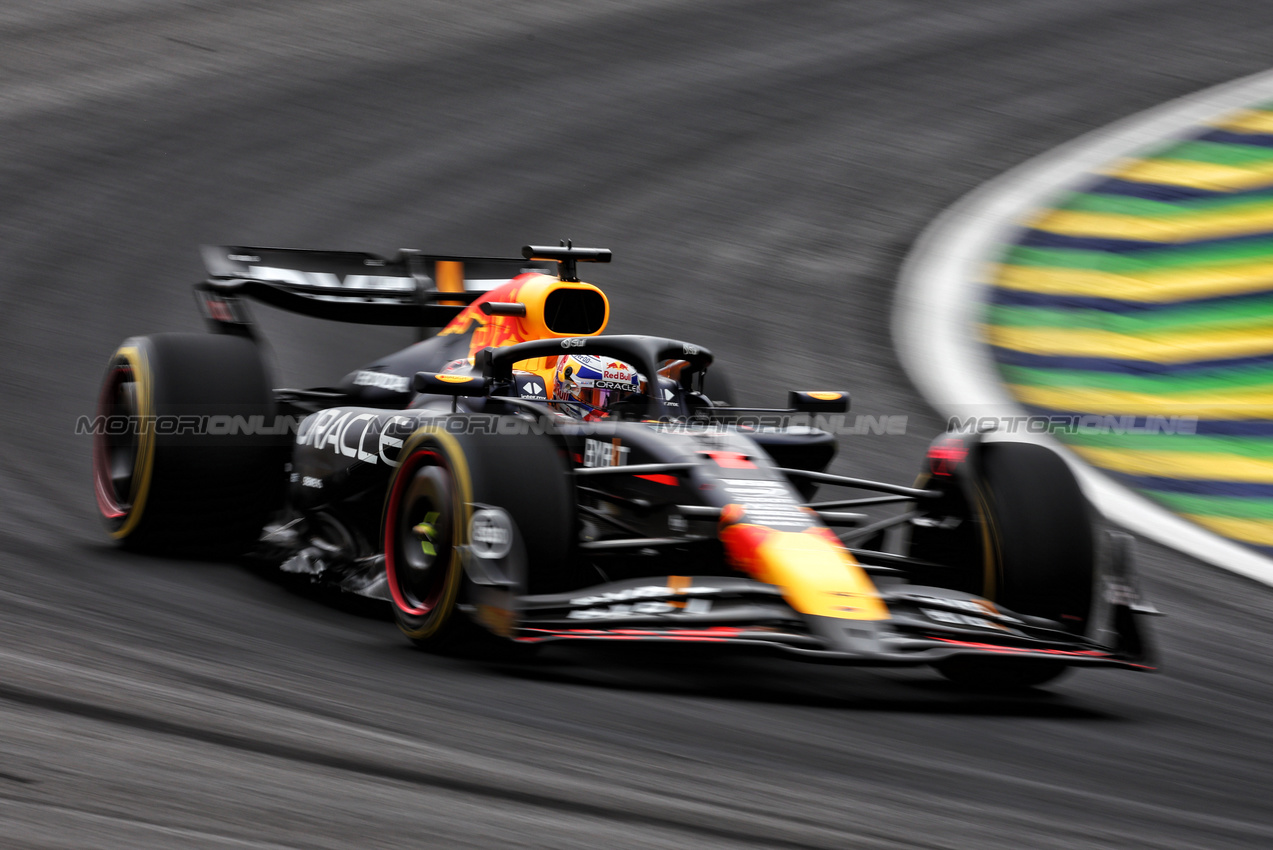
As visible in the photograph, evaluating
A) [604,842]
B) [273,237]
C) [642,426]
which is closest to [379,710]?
[604,842]

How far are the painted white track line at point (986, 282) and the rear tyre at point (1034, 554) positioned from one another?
1.93 metres

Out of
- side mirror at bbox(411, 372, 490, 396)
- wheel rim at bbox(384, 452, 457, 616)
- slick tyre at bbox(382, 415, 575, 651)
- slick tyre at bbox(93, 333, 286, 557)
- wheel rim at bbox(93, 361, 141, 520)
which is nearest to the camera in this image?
slick tyre at bbox(382, 415, 575, 651)

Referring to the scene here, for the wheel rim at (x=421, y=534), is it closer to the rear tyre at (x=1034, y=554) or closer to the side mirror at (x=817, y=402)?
the side mirror at (x=817, y=402)

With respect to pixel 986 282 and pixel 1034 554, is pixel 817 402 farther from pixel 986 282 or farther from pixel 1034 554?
pixel 986 282

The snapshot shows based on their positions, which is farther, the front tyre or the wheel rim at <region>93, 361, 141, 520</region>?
the wheel rim at <region>93, 361, 141, 520</region>

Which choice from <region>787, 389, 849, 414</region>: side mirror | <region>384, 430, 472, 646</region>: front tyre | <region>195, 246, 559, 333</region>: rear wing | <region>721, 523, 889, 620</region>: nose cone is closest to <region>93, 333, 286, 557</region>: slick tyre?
<region>195, 246, 559, 333</region>: rear wing

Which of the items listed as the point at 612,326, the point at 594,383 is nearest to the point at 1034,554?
the point at 594,383

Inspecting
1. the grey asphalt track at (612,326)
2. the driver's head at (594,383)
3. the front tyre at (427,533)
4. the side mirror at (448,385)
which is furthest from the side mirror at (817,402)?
the front tyre at (427,533)

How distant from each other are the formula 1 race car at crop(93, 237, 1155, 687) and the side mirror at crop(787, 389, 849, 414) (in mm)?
19

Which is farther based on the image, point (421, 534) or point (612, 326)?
point (612, 326)

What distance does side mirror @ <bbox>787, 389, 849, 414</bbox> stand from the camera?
6.17 m

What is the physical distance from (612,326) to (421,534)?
232 inches

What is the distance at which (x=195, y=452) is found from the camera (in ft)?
22.1

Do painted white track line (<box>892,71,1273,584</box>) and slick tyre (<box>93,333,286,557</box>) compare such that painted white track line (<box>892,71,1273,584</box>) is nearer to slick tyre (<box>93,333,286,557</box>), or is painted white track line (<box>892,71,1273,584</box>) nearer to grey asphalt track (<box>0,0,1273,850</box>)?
grey asphalt track (<box>0,0,1273,850</box>)
